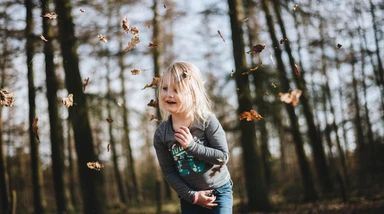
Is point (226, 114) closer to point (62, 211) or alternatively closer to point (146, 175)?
point (62, 211)

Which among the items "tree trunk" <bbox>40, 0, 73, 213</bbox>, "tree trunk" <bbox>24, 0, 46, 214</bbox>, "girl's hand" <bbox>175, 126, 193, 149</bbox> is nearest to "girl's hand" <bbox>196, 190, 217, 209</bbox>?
"girl's hand" <bbox>175, 126, 193, 149</bbox>

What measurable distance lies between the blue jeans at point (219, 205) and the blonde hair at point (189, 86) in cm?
46

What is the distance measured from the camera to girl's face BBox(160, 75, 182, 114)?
249 cm

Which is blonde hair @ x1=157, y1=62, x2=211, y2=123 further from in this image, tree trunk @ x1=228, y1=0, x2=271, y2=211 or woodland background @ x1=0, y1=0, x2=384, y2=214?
tree trunk @ x1=228, y1=0, x2=271, y2=211

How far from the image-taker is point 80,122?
28.8 feet

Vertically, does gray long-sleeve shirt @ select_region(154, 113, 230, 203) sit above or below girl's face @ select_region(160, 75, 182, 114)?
below

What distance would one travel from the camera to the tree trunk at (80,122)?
851 centimetres

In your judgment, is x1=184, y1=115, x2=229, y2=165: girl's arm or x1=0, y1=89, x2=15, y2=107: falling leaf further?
x1=0, y1=89, x2=15, y2=107: falling leaf

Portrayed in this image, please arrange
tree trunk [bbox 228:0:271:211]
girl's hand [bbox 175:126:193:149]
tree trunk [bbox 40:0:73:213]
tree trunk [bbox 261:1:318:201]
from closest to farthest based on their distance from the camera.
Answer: girl's hand [bbox 175:126:193:149] → tree trunk [bbox 228:0:271:211] → tree trunk [bbox 40:0:73:213] → tree trunk [bbox 261:1:318:201]

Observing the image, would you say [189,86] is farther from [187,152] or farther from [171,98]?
[187,152]

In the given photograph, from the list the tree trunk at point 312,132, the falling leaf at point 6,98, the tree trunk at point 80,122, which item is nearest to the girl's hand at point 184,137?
the falling leaf at point 6,98

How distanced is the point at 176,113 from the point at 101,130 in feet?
63.8

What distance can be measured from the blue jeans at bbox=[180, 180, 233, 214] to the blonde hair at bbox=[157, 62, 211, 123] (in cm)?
46

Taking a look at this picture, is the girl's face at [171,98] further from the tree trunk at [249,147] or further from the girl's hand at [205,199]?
the tree trunk at [249,147]
